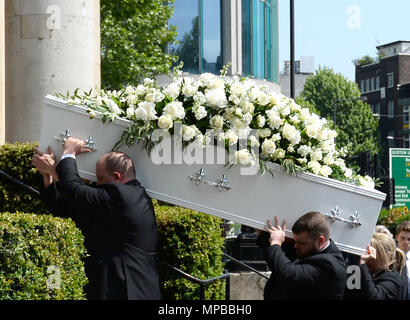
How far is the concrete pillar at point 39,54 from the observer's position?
8.57m

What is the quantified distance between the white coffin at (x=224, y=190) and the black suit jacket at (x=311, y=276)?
1.47 feet

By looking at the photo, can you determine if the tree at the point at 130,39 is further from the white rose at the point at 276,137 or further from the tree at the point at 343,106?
the tree at the point at 343,106

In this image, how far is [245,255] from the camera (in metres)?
13.6

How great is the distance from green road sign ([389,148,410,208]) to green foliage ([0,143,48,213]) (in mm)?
15940

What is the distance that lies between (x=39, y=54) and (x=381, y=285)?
201 inches

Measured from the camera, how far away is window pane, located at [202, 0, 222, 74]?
38.7 m

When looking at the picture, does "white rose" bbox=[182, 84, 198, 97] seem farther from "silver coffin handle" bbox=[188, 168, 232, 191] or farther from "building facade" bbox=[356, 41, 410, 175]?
"building facade" bbox=[356, 41, 410, 175]

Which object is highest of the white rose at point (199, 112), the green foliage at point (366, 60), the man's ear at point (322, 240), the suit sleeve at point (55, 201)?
the green foliage at point (366, 60)

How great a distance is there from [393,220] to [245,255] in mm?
4973

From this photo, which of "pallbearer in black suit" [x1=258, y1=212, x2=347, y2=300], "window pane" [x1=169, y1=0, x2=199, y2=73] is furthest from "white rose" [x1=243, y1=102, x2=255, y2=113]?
"window pane" [x1=169, y1=0, x2=199, y2=73]

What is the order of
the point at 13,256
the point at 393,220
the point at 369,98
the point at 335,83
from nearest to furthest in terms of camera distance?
the point at 13,256, the point at 393,220, the point at 335,83, the point at 369,98

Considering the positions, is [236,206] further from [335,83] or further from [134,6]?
[335,83]

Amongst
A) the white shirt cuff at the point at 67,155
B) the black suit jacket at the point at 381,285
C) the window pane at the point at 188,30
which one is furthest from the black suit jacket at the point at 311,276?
the window pane at the point at 188,30
